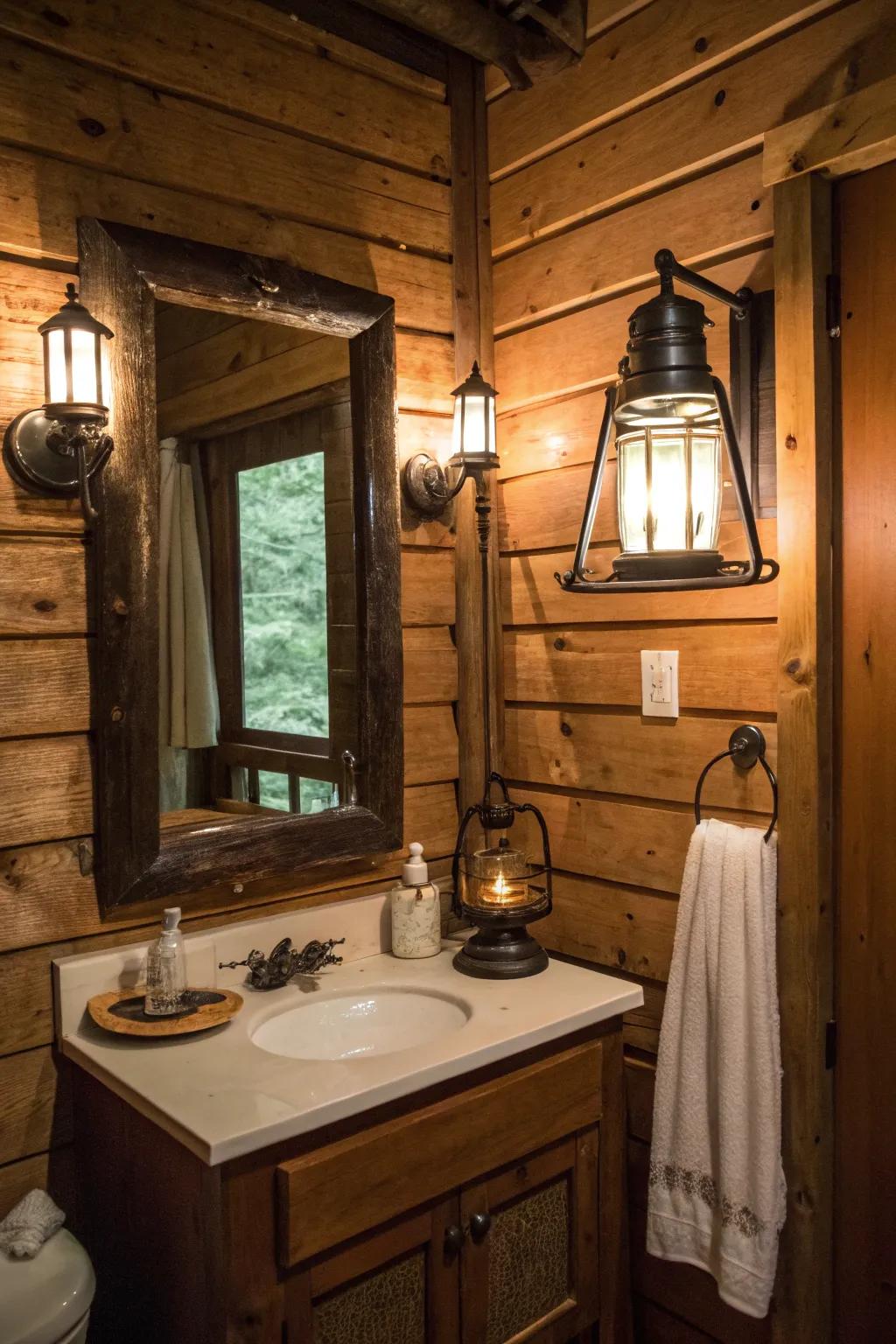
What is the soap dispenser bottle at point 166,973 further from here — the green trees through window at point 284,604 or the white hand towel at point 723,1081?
the white hand towel at point 723,1081

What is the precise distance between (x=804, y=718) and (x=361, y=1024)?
2.87ft

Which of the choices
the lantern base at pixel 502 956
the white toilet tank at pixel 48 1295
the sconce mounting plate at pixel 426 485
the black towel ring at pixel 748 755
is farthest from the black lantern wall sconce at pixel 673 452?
the white toilet tank at pixel 48 1295

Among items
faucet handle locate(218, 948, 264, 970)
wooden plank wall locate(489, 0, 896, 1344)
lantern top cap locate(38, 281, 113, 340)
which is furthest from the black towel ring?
lantern top cap locate(38, 281, 113, 340)

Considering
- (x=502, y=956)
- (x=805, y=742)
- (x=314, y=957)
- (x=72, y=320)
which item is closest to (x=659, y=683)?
(x=805, y=742)

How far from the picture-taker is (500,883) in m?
1.89

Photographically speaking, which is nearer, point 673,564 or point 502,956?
point 673,564

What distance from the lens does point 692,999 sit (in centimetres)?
169

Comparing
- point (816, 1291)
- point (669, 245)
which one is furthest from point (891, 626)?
point (816, 1291)

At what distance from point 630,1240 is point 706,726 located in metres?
0.97

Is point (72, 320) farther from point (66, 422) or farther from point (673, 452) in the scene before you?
point (673, 452)

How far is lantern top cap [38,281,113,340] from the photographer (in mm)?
1484

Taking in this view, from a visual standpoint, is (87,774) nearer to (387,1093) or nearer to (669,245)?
(387,1093)

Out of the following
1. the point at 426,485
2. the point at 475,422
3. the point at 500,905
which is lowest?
the point at 500,905

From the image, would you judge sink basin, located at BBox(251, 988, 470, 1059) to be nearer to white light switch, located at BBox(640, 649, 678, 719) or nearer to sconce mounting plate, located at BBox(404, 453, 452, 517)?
white light switch, located at BBox(640, 649, 678, 719)
